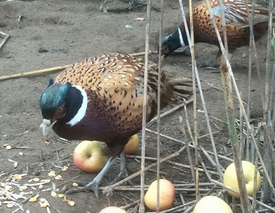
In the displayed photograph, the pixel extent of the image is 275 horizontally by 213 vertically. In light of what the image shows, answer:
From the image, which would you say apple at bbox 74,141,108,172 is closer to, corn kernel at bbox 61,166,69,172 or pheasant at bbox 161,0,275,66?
corn kernel at bbox 61,166,69,172

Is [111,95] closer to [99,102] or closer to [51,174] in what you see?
[99,102]

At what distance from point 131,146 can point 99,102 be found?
65 cm

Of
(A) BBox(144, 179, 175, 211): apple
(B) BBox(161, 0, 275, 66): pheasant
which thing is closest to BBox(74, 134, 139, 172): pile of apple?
(A) BBox(144, 179, 175, 211): apple

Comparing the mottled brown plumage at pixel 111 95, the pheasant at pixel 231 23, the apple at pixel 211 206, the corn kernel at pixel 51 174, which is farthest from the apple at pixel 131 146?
the pheasant at pixel 231 23

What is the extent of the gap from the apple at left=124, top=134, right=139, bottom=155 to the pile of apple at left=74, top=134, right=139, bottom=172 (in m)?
0.22

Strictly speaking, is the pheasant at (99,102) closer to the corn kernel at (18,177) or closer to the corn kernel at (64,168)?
the corn kernel at (64,168)

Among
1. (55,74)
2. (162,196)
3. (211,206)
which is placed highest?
(211,206)

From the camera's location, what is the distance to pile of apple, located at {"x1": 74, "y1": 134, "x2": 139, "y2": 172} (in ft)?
8.39

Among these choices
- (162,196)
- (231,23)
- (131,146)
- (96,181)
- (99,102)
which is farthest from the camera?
(231,23)

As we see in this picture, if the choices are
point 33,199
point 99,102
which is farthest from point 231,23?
point 33,199

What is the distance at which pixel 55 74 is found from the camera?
3943 millimetres

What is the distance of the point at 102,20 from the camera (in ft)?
18.3

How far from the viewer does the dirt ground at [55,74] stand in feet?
8.38

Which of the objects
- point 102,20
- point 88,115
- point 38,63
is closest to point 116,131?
point 88,115
